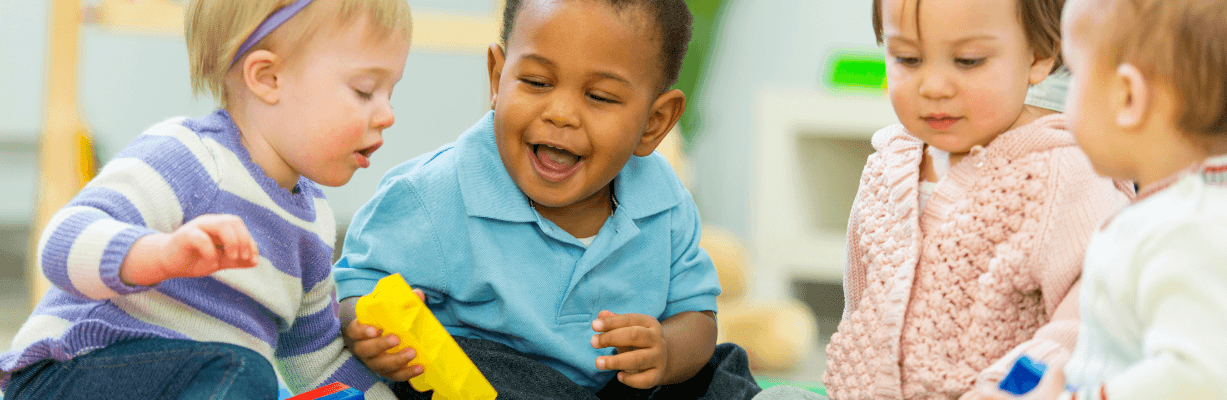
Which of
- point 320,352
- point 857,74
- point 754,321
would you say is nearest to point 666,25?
point 320,352

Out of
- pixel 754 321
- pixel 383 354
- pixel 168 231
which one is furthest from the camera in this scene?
pixel 754 321

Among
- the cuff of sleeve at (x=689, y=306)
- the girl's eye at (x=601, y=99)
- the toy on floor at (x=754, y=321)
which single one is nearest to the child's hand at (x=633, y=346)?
the cuff of sleeve at (x=689, y=306)

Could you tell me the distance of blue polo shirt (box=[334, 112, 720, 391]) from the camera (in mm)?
953

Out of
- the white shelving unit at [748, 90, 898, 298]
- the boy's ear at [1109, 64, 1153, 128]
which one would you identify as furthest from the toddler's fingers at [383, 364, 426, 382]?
the white shelving unit at [748, 90, 898, 298]

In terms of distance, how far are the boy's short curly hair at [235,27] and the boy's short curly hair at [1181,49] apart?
575 millimetres

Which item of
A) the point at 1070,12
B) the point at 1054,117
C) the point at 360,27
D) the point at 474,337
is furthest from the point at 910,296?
the point at 360,27

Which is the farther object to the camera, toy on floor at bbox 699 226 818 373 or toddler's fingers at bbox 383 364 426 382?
toy on floor at bbox 699 226 818 373

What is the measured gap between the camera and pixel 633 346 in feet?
3.00

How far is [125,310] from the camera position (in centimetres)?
75

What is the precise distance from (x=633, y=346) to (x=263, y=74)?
1.34 feet

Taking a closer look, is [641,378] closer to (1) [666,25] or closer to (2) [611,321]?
(2) [611,321]

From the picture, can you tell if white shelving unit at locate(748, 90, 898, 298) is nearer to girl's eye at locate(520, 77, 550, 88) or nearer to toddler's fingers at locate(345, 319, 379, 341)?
girl's eye at locate(520, 77, 550, 88)

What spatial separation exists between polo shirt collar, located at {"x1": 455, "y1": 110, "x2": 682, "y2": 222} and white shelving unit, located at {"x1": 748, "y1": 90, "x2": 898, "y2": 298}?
1266 mm

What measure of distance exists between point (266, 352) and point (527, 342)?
0.25m
